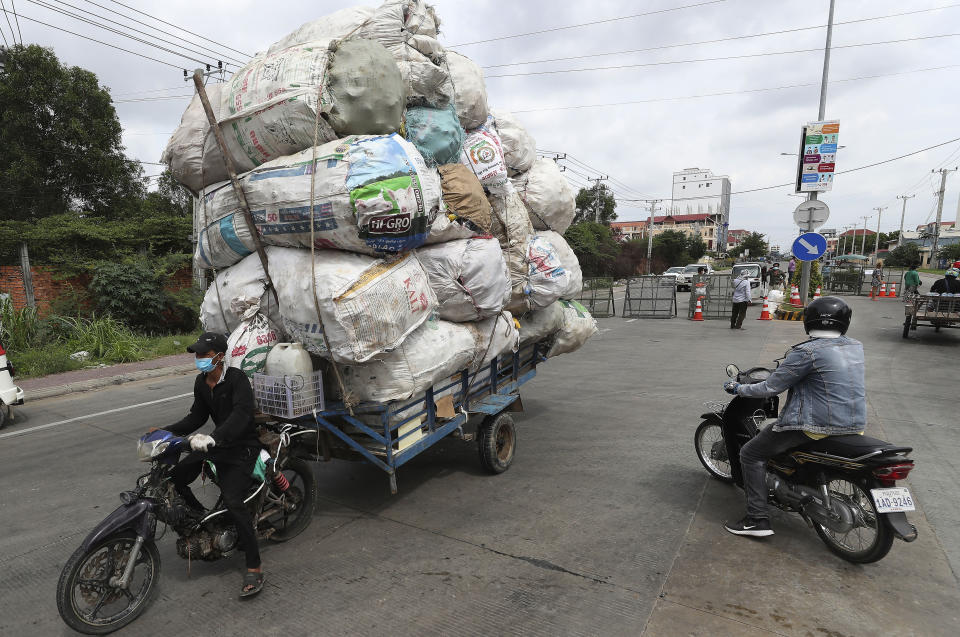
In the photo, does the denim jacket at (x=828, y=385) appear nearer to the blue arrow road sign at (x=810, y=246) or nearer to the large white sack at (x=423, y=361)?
the large white sack at (x=423, y=361)

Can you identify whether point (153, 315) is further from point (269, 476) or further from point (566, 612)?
point (566, 612)

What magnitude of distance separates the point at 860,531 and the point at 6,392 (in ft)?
27.0

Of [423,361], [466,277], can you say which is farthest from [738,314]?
[423,361]

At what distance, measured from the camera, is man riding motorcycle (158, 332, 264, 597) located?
2760 mm

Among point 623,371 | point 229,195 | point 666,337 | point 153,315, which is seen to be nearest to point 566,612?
point 229,195

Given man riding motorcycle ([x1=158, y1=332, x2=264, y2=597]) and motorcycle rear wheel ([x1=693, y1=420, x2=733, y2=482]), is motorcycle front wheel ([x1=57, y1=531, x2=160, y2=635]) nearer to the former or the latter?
man riding motorcycle ([x1=158, y1=332, x2=264, y2=597])

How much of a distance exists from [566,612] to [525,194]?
3.80 metres

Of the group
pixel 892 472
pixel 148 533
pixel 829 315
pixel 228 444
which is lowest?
pixel 148 533

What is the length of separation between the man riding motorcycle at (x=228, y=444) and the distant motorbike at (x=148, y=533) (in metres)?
0.08

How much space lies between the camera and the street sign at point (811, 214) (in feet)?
30.3

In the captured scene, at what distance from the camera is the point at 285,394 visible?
299 cm

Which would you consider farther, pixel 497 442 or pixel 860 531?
pixel 497 442

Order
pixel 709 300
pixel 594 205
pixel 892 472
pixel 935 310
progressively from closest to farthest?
pixel 892 472 < pixel 935 310 < pixel 709 300 < pixel 594 205

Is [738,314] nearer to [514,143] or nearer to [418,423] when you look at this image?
[514,143]
